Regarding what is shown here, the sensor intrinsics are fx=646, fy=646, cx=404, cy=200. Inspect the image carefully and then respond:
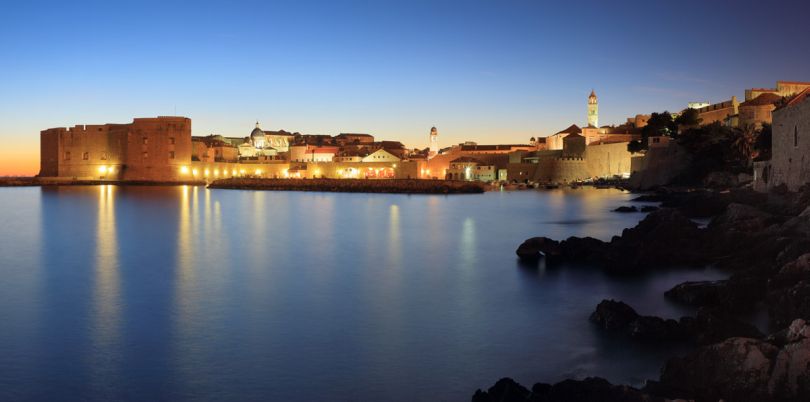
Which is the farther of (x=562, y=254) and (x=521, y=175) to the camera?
(x=521, y=175)

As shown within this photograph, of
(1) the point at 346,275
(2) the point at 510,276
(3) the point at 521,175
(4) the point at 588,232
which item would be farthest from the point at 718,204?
(3) the point at 521,175

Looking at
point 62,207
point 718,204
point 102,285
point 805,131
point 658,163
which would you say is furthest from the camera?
point 658,163

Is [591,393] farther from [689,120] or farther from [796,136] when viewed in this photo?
[689,120]

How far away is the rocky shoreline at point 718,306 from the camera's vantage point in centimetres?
297

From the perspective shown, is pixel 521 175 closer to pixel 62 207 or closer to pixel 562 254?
pixel 62 207

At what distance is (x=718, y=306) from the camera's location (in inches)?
205

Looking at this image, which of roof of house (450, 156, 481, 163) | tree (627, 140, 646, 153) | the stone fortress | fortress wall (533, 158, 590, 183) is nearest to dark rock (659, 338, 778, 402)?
tree (627, 140, 646, 153)

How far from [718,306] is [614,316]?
3.10ft

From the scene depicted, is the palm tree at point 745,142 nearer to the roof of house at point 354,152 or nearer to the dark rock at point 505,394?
the dark rock at point 505,394

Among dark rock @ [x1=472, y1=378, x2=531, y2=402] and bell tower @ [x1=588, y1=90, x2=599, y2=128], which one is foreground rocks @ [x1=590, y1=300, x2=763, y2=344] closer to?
A: dark rock @ [x1=472, y1=378, x2=531, y2=402]

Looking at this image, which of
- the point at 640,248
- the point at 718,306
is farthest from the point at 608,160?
the point at 718,306

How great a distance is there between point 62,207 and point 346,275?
58.5 feet

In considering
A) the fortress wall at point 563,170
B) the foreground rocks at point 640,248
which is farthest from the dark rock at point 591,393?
the fortress wall at point 563,170

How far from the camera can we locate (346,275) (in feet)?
27.3
